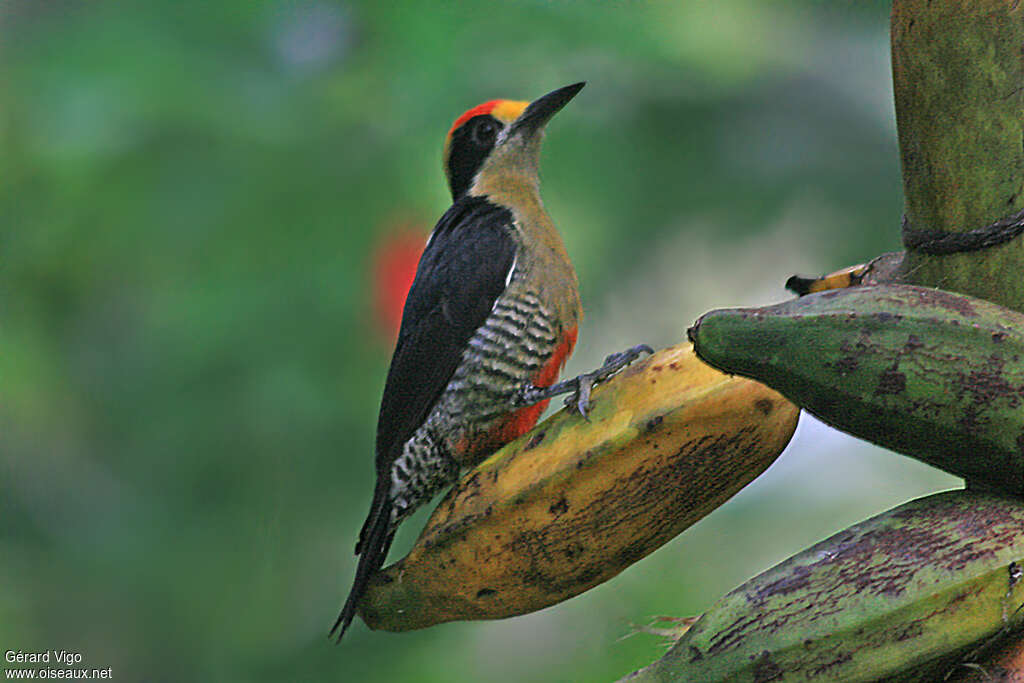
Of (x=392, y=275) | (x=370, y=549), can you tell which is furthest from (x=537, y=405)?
(x=392, y=275)

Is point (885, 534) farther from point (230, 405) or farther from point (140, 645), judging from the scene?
point (140, 645)

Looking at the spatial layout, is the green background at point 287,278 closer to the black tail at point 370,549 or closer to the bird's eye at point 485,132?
the bird's eye at point 485,132

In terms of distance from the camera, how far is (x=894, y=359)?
2.32ft

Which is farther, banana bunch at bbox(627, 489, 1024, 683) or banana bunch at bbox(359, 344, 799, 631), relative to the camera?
banana bunch at bbox(359, 344, 799, 631)

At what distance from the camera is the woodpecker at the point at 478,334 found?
128 cm

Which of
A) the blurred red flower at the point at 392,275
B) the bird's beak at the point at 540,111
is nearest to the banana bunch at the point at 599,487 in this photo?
the bird's beak at the point at 540,111

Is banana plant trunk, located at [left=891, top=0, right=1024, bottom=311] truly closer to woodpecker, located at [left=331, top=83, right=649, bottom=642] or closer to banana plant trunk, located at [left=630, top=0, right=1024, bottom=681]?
banana plant trunk, located at [left=630, top=0, right=1024, bottom=681]

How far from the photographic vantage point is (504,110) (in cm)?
147

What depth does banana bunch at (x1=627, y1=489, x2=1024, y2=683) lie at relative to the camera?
704 millimetres

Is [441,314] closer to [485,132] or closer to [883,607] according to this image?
[485,132]

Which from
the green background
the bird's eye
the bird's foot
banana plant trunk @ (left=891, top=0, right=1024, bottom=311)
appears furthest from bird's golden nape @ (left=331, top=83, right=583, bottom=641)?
banana plant trunk @ (left=891, top=0, right=1024, bottom=311)

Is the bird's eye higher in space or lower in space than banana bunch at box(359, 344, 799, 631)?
higher

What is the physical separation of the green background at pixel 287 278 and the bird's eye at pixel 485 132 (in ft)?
1.14

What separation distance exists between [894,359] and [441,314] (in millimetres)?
768
